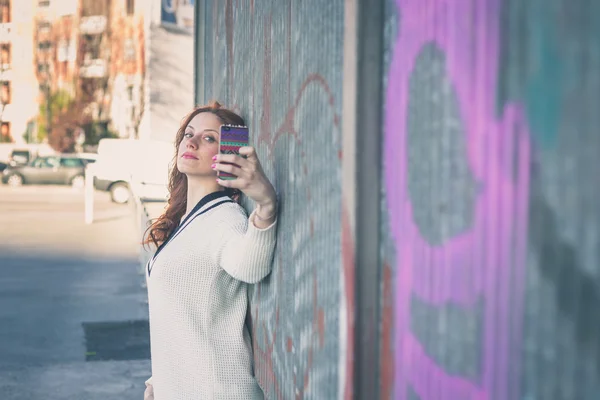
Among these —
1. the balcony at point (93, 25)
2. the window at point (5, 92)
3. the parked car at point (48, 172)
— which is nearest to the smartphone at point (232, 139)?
the parked car at point (48, 172)

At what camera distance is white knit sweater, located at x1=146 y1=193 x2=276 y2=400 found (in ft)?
8.90

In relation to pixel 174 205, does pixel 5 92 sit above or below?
above

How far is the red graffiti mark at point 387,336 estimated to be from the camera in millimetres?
→ 1642

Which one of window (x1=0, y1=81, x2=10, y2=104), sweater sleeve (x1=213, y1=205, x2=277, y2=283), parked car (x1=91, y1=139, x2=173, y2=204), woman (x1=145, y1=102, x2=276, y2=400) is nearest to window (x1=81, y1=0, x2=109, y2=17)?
window (x1=0, y1=81, x2=10, y2=104)

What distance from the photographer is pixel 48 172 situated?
3525 centimetres

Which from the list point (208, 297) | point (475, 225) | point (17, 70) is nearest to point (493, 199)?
point (475, 225)

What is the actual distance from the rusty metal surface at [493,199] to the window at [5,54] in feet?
215

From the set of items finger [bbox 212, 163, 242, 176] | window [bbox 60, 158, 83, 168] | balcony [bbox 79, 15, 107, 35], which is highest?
balcony [bbox 79, 15, 107, 35]

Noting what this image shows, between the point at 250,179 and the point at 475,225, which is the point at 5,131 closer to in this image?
the point at 250,179

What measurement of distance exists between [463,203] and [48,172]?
35618 millimetres

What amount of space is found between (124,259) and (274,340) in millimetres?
11140

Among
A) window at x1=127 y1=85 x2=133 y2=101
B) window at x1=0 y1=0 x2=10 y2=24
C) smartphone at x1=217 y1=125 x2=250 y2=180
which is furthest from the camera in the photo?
window at x1=0 y1=0 x2=10 y2=24

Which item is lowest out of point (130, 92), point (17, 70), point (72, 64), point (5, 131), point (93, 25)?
point (5, 131)

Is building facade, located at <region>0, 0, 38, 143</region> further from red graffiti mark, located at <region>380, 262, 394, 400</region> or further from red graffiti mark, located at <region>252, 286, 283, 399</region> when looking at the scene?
red graffiti mark, located at <region>380, 262, 394, 400</region>
